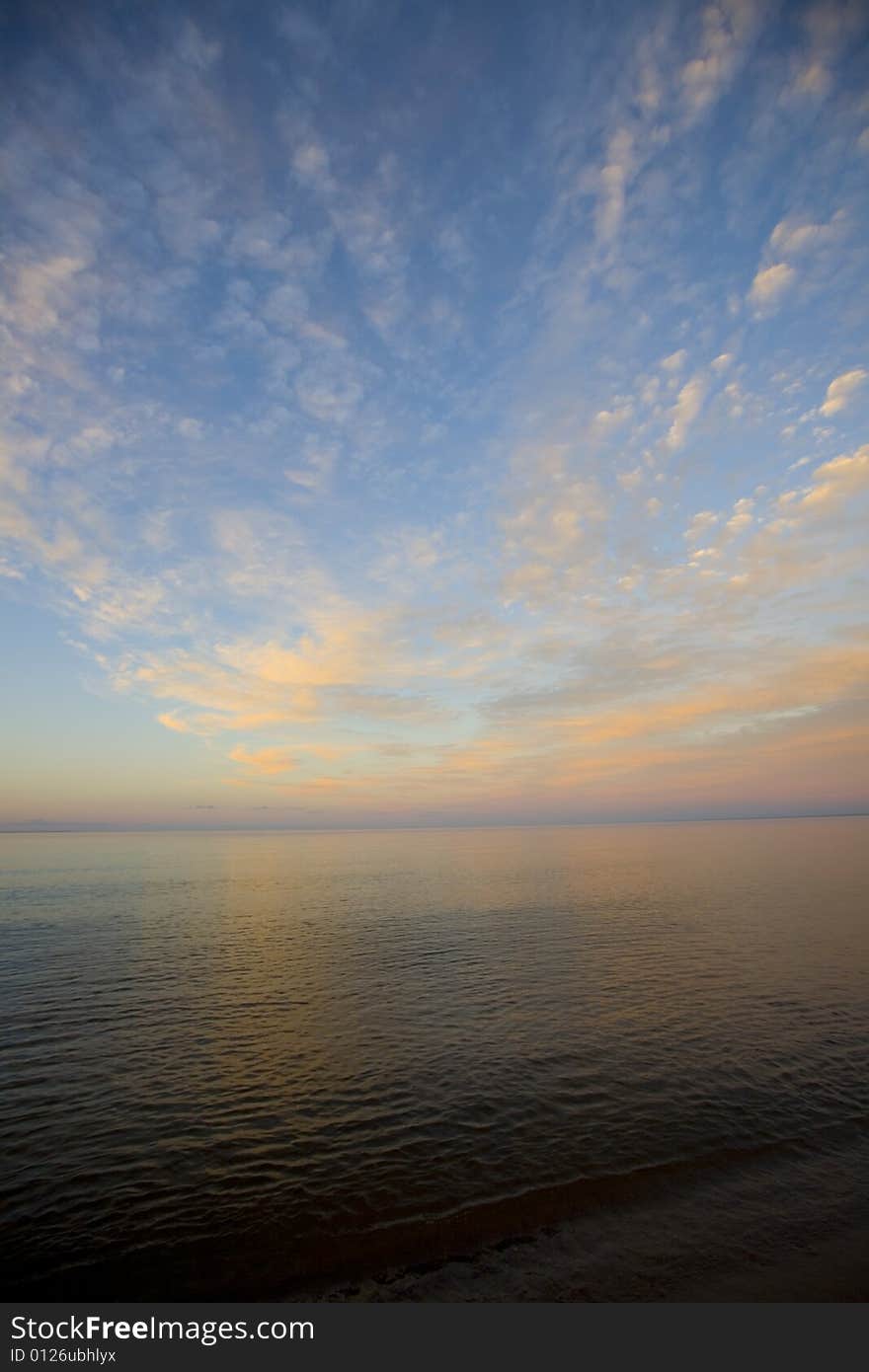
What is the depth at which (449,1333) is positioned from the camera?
416 inches

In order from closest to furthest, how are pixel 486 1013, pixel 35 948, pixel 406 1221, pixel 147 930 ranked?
pixel 406 1221 → pixel 486 1013 → pixel 35 948 → pixel 147 930

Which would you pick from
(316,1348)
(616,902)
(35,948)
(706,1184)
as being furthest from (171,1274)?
(616,902)

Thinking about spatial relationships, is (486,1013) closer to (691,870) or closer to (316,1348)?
(316,1348)

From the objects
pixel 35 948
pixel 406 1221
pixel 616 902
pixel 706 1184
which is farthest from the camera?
pixel 616 902

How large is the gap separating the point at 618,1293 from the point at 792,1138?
9385 millimetres

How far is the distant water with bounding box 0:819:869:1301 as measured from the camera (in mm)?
12148

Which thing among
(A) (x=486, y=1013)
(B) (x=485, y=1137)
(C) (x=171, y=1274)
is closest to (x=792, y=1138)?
(B) (x=485, y=1137)

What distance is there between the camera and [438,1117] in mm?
18578

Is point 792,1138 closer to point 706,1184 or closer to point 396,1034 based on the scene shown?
point 706,1184

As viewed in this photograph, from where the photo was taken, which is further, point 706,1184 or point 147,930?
point 147,930

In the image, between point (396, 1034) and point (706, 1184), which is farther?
point (396, 1034)

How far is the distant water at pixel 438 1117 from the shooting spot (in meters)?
12.1

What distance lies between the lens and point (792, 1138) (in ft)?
56.0

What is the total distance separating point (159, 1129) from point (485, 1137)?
398 inches
